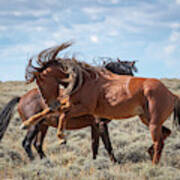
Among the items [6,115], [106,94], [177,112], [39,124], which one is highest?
[106,94]

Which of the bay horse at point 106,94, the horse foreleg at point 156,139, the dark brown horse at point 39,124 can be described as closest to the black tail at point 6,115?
the dark brown horse at point 39,124

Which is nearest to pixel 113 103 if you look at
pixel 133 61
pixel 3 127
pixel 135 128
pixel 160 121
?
pixel 160 121

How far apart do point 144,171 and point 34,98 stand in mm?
3728

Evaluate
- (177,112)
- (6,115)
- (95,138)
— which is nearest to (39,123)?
(6,115)

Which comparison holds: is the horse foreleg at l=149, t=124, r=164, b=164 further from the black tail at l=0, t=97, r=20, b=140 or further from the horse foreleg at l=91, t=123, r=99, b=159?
the black tail at l=0, t=97, r=20, b=140

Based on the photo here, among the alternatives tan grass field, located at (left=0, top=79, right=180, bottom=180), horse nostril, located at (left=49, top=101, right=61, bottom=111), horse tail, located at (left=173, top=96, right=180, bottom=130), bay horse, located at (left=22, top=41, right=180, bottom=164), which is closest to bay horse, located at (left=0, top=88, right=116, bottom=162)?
tan grass field, located at (left=0, top=79, right=180, bottom=180)

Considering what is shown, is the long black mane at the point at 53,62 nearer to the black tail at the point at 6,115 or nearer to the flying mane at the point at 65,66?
the flying mane at the point at 65,66

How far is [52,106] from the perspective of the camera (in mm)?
6250

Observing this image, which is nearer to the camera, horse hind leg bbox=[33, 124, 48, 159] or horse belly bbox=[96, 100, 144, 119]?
horse belly bbox=[96, 100, 144, 119]

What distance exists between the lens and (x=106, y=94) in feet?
20.6

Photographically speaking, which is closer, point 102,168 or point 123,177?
point 123,177

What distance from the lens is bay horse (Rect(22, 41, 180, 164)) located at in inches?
244

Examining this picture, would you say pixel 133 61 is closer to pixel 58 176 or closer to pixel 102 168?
pixel 102 168

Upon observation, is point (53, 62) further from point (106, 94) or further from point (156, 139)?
point (156, 139)
